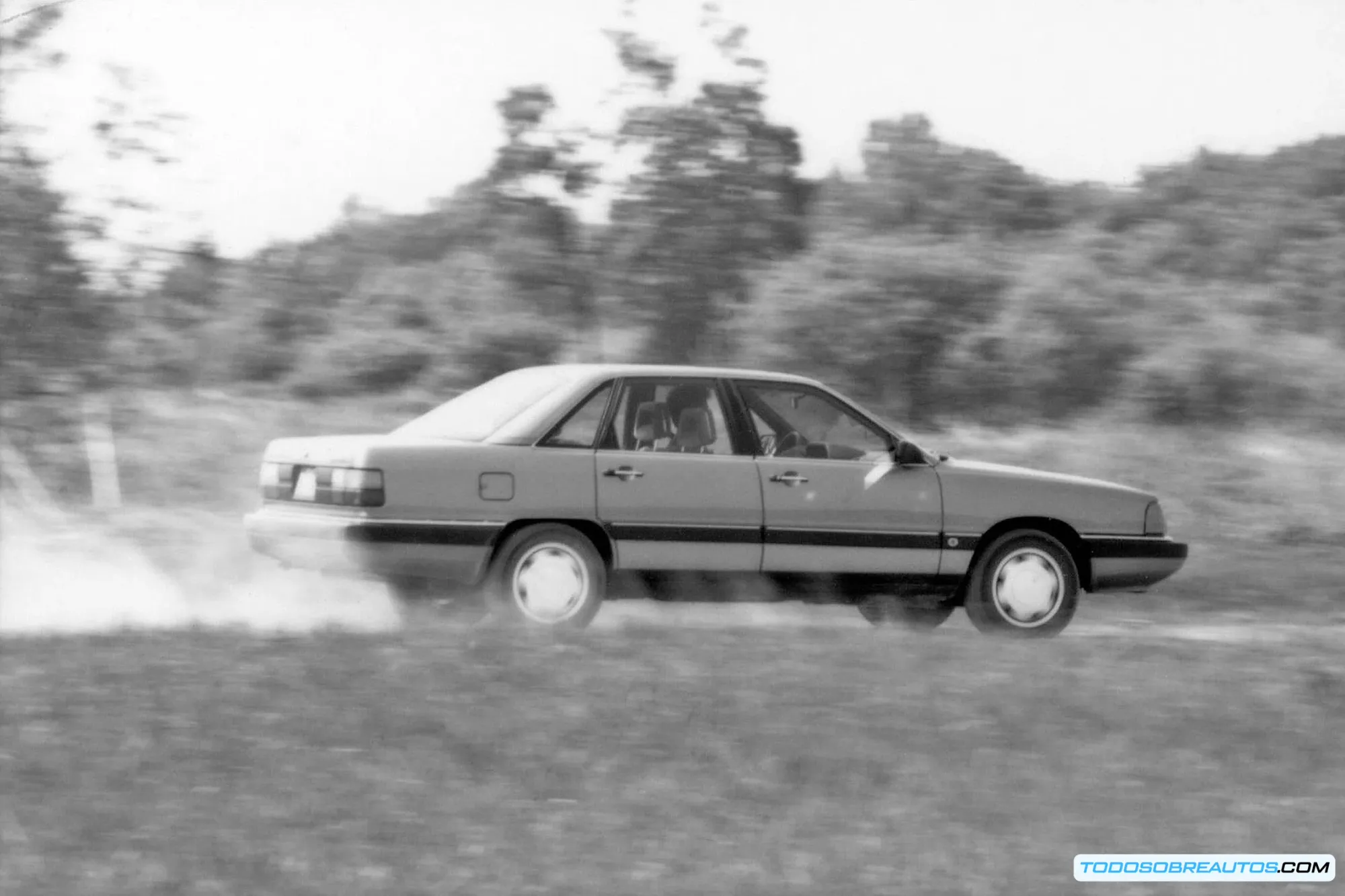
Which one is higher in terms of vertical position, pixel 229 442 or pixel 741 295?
pixel 741 295

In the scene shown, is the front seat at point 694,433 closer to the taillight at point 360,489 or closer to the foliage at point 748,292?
the taillight at point 360,489

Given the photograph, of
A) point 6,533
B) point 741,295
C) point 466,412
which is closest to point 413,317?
point 741,295

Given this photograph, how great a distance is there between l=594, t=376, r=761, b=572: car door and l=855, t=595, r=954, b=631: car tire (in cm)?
141

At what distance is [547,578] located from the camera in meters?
8.90

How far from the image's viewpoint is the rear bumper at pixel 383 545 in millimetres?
8625

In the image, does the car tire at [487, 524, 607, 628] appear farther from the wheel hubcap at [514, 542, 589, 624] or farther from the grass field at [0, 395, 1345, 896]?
the grass field at [0, 395, 1345, 896]

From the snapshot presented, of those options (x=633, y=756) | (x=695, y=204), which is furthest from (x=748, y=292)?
(x=633, y=756)

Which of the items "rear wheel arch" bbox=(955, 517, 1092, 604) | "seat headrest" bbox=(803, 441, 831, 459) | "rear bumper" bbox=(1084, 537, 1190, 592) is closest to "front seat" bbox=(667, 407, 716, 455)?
"seat headrest" bbox=(803, 441, 831, 459)

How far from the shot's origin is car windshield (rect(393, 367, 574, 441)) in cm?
916

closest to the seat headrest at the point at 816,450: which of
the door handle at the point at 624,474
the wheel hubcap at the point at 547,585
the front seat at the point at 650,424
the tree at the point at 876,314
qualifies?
the front seat at the point at 650,424

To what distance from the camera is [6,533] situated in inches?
645

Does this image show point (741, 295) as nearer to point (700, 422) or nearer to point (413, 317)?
point (413, 317)

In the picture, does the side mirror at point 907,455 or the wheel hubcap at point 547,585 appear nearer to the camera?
the wheel hubcap at point 547,585

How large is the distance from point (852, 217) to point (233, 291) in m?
7.84
